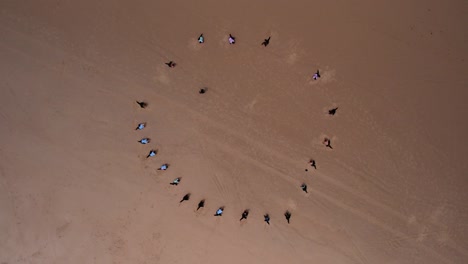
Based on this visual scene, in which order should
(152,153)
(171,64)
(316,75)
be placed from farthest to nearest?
(152,153) < (171,64) < (316,75)

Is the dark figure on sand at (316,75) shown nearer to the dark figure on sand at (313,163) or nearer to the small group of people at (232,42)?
the small group of people at (232,42)

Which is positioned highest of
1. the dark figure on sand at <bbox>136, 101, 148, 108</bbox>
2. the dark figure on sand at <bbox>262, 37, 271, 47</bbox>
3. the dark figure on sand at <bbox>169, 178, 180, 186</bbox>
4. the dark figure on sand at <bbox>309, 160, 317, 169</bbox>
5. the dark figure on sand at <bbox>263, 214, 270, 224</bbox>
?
the dark figure on sand at <bbox>262, 37, 271, 47</bbox>

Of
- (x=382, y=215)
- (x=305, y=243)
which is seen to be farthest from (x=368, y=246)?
(x=305, y=243)

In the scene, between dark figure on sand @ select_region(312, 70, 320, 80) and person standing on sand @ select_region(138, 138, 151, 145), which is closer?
dark figure on sand @ select_region(312, 70, 320, 80)

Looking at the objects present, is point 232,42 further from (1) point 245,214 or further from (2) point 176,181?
(1) point 245,214

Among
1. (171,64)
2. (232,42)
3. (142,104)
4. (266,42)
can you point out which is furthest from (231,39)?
(142,104)

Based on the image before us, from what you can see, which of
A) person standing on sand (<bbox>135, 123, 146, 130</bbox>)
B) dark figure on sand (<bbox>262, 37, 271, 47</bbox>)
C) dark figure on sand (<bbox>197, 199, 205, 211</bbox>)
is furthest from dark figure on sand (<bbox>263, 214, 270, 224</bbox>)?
dark figure on sand (<bbox>262, 37, 271, 47</bbox>)

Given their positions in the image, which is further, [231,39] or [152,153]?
[152,153]

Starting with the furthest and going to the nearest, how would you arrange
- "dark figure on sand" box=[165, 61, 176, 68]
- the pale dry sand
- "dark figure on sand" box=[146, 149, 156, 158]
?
1. "dark figure on sand" box=[146, 149, 156, 158]
2. "dark figure on sand" box=[165, 61, 176, 68]
3. the pale dry sand

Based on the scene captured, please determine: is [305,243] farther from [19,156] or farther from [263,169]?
[19,156]

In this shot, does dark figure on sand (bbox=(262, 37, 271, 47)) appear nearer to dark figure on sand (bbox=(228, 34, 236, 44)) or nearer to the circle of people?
the circle of people
